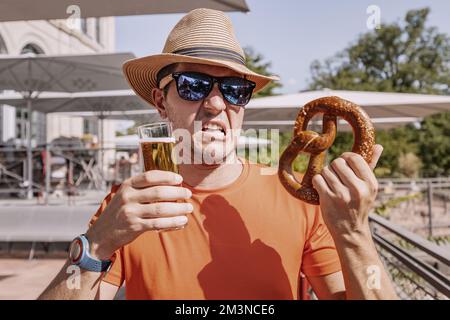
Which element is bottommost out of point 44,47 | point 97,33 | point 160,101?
point 160,101

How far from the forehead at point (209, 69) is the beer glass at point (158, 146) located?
0.32 m

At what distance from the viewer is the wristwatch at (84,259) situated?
105 centimetres

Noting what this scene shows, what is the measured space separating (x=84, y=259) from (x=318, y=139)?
73cm

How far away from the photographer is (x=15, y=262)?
5.77 m

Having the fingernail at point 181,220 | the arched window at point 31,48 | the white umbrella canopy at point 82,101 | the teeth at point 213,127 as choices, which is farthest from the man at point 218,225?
the arched window at point 31,48

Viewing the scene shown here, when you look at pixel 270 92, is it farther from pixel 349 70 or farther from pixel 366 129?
pixel 366 129

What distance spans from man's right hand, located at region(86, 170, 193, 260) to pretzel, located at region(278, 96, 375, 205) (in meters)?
0.35

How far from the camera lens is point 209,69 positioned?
136cm

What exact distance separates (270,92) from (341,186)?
24178 mm

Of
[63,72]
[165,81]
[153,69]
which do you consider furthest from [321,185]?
[63,72]

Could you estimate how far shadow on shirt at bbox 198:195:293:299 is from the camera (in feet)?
4.19

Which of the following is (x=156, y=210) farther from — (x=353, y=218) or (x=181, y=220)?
(x=353, y=218)

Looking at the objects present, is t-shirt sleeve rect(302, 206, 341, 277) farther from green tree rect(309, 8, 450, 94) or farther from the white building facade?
green tree rect(309, 8, 450, 94)

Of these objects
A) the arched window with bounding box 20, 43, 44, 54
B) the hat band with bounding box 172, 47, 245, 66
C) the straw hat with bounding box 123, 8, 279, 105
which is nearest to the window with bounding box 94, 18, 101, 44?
the arched window with bounding box 20, 43, 44, 54
